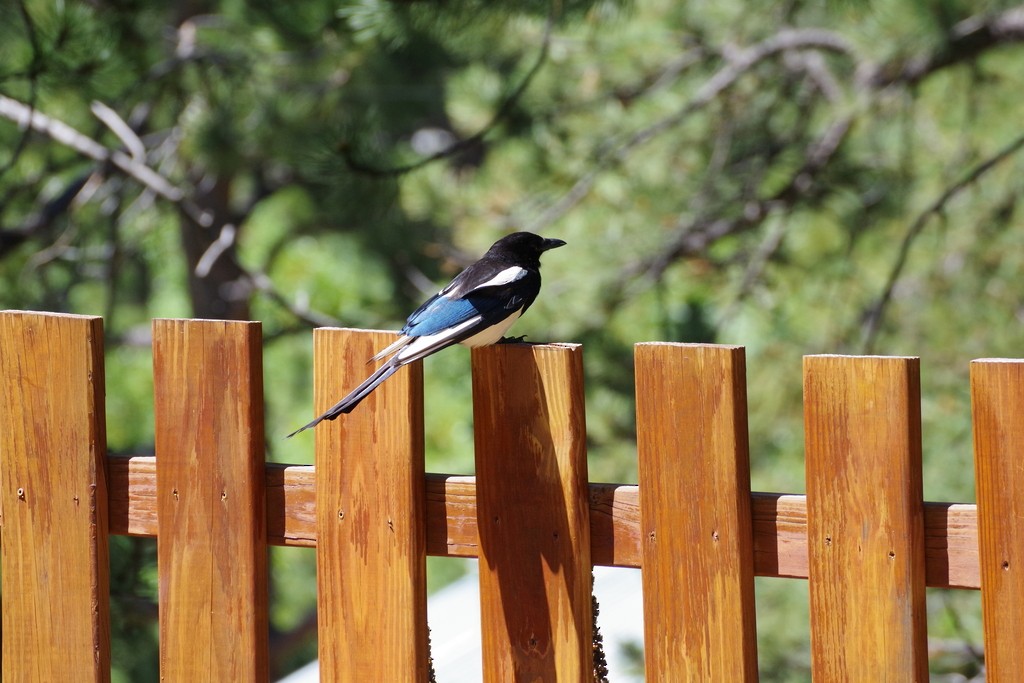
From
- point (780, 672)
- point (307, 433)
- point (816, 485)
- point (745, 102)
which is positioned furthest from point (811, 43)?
point (307, 433)

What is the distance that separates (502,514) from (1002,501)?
67cm

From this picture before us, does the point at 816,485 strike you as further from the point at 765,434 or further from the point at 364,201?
the point at 765,434

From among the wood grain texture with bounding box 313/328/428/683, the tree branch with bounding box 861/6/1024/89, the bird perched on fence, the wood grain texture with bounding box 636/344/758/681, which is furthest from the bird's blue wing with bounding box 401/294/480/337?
the tree branch with bounding box 861/6/1024/89

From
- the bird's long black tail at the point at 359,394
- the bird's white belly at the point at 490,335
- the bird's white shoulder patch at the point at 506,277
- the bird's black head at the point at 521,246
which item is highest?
the bird's black head at the point at 521,246

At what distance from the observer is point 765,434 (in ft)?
15.2

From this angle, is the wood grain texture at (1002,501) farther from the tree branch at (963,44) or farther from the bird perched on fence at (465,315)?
the tree branch at (963,44)

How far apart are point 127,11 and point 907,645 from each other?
3897mm

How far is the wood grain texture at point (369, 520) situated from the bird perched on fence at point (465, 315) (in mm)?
46

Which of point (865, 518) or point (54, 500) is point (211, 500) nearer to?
point (54, 500)

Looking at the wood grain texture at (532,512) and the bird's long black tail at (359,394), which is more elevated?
the bird's long black tail at (359,394)

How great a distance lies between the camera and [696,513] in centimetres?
152

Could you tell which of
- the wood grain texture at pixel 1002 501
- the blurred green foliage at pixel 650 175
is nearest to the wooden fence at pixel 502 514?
the wood grain texture at pixel 1002 501

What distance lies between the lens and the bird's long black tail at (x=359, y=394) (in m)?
1.58

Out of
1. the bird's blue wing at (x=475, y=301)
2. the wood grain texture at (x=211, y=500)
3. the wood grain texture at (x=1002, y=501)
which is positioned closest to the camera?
the wood grain texture at (x=1002, y=501)
